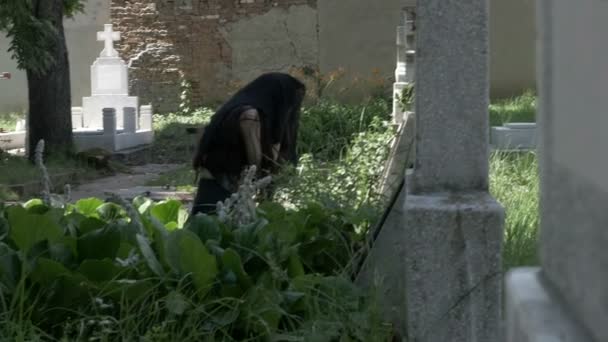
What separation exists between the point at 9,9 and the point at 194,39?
1063 centimetres

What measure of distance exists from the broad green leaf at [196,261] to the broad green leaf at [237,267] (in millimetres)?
93

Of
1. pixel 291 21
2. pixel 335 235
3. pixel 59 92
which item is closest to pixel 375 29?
pixel 291 21

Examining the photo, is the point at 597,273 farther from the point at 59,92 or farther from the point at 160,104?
the point at 160,104

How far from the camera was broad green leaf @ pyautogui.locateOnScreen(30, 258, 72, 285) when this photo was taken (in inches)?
185

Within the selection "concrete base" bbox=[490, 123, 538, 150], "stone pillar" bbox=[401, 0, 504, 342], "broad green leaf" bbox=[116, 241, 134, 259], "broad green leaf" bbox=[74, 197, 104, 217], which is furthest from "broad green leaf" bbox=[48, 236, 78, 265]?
"concrete base" bbox=[490, 123, 538, 150]

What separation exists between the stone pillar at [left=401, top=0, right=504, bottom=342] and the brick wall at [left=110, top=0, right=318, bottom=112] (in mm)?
21307

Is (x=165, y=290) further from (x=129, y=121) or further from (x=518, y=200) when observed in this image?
(x=129, y=121)

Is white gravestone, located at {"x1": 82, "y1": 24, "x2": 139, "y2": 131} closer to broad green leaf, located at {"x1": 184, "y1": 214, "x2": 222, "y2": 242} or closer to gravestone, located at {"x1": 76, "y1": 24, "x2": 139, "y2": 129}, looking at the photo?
gravestone, located at {"x1": 76, "y1": 24, "x2": 139, "y2": 129}

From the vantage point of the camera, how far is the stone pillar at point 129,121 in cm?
2108

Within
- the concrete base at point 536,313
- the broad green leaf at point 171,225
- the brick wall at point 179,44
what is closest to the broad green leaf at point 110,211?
the broad green leaf at point 171,225

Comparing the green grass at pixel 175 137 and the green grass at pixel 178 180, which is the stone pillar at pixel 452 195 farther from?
the green grass at pixel 175 137

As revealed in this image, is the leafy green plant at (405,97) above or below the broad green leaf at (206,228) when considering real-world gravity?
above

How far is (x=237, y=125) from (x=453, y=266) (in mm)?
2946

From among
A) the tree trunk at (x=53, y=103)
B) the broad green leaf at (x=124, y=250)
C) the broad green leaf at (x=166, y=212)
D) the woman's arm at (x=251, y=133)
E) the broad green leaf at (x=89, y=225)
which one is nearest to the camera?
the broad green leaf at (x=124, y=250)
